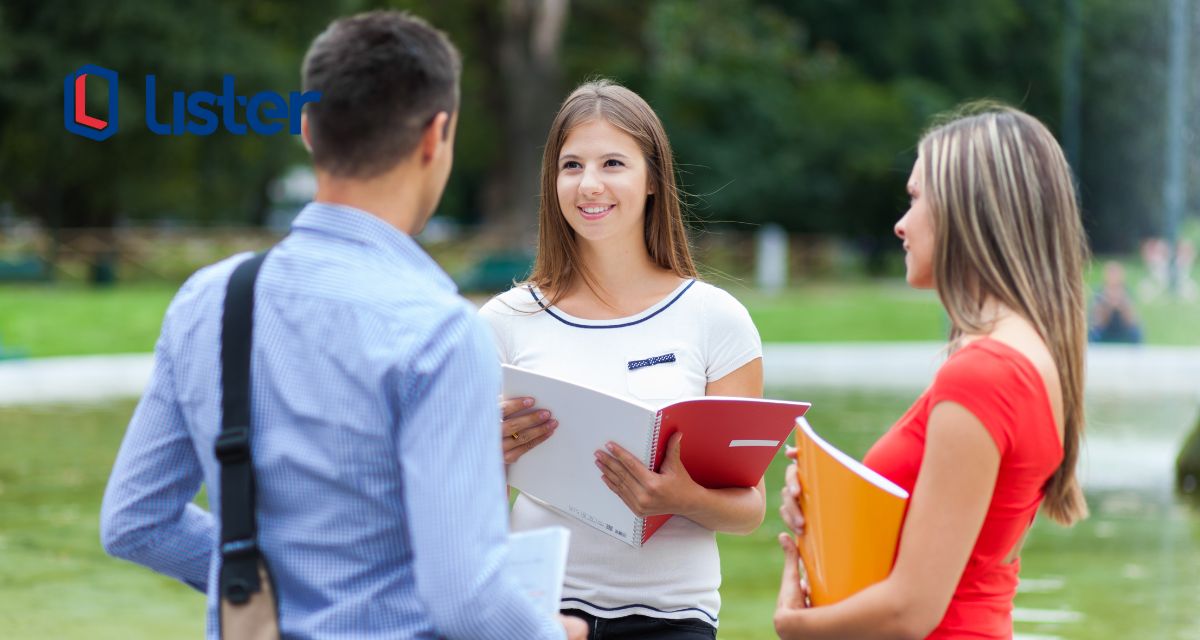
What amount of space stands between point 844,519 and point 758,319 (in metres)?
19.7

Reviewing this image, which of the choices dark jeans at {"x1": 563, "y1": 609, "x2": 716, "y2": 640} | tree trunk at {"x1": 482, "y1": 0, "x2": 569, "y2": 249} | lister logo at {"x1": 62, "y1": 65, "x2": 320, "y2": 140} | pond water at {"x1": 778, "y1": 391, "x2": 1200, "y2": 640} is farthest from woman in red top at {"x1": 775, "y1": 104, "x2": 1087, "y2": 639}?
tree trunk at {"x1": 482, "y1": 0, "x2": 569, "y2": 249}

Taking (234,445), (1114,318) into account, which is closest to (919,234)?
(234,445)

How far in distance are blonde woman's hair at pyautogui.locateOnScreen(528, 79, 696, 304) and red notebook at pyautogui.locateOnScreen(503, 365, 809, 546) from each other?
43cm

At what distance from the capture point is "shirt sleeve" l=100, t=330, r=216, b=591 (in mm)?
2010

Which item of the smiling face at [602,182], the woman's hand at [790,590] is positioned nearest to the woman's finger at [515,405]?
the smiling face at [602,182]

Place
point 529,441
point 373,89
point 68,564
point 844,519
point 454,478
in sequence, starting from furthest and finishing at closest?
point 68,564 < point 529,441 < point 844,519 < point 373,89 < point 454,478

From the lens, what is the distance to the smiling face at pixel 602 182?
3152 mm

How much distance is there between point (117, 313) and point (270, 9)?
12.5m

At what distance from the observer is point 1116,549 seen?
7836mm

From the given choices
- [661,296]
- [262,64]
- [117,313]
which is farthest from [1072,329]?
[262,64]

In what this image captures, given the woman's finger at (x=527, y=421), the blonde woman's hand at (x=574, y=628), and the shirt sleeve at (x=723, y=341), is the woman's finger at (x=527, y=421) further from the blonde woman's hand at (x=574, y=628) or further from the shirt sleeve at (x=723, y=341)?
the blonde woman's hand at (x=574, y=628)

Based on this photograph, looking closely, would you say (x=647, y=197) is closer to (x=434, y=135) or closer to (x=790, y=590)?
(x=790, y=590)

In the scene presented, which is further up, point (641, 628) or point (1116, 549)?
point (641, 628)

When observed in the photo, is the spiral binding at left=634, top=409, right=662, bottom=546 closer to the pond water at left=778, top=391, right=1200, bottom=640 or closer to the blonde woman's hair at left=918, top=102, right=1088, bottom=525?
the blonde woman's hair at left=918, top=102, right=1088, bottom=525
